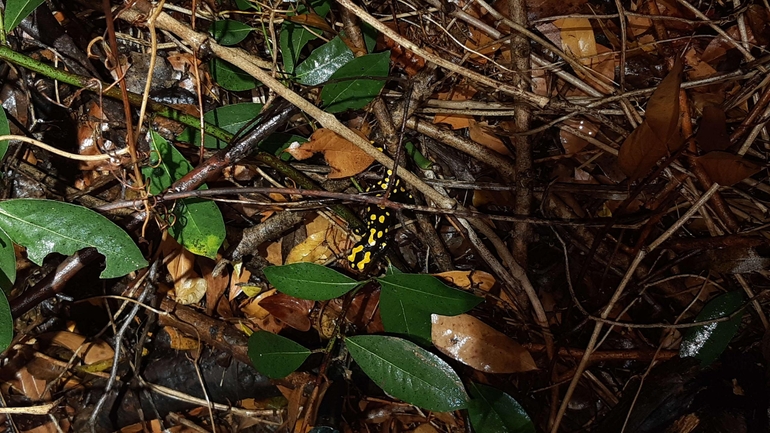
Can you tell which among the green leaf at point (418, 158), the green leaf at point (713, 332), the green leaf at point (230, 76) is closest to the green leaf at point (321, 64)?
the green leaf at point (230, 76)

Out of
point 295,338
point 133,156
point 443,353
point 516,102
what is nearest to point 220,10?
point 133,156

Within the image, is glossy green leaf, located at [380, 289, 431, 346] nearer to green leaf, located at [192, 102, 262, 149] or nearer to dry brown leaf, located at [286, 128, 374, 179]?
dry brown leaf, located at [286, 128, 374, 179]

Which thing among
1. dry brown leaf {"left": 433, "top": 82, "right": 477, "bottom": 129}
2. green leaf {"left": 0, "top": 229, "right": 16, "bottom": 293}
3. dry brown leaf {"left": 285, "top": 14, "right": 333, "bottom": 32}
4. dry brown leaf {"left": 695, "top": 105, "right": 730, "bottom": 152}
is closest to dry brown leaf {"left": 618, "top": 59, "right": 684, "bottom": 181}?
dry brown leaf {"left": 695, "top": 105, "right": 730, "bottom": 152}

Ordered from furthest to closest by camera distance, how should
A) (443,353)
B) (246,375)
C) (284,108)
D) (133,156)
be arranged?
(246,375) → (443,353) → (284,108) → (133,156)

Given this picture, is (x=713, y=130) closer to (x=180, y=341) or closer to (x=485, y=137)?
(x=485, y=137)

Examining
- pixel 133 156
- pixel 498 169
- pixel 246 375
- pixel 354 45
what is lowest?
pixel 246 375

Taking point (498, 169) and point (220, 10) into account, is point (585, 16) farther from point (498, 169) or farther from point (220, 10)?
point (220, 10)
